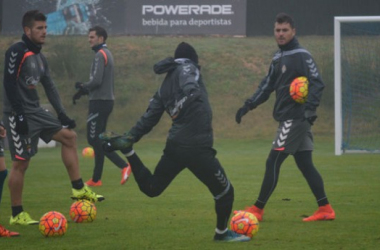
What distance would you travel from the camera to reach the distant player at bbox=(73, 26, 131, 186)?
13258 millimetres

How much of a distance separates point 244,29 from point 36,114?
19.0 meters

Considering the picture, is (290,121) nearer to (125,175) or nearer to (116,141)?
(116,141)

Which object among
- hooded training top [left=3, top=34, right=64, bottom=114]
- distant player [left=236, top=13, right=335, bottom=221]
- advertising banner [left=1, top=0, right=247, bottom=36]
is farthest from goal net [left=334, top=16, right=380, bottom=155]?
hooded training top [left=3, top=34, right=64, bottom=114]

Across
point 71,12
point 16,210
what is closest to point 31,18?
point 16,210

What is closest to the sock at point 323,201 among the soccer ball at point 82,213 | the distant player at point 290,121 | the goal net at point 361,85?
the distant player at point 290,121

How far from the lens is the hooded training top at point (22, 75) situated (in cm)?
894

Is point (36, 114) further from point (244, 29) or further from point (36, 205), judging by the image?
point (244, 29)

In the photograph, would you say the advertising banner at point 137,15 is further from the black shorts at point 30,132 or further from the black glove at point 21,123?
the black glove at point 21,123

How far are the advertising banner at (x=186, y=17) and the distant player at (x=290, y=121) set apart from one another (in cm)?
1773

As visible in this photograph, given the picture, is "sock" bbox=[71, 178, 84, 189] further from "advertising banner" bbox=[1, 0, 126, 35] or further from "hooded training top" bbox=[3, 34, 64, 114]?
"advertising banner" bbox=[1, 0, 126, 35]

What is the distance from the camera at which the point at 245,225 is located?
26.5 ft

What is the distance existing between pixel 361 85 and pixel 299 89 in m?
12.7

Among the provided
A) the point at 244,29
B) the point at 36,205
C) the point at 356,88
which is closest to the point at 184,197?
the point at 36,205

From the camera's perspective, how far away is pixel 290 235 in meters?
8.24
